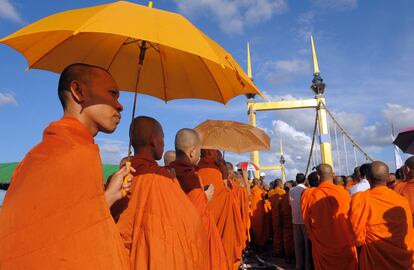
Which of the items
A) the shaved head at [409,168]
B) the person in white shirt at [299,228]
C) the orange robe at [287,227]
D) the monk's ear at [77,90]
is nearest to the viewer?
the monk's ear at [77,90]

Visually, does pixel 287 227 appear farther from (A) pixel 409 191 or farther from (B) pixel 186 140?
(B) pixel 186 140

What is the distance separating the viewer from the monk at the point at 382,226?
3.87 metres

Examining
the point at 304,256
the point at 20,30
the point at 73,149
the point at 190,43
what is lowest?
the point at 304,256

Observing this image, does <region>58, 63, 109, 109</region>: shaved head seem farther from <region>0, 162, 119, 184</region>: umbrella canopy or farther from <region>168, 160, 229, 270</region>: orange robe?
<region>0, 162, 119, 184</region>: umbrella canopy

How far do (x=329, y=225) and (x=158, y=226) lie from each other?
4.21 meters

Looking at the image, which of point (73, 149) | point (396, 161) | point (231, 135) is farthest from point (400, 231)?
point (396, 161)

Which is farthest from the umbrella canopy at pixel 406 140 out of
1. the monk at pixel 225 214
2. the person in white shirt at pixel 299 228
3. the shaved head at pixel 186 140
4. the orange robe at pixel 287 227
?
the orange robe at pixel 287 227

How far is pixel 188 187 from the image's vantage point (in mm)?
2861

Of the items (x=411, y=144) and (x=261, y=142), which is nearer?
(x=411, y=144)

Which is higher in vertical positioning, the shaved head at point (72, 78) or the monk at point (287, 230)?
the shaved head at point (72, 78)

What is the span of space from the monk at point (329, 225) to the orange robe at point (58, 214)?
456cm

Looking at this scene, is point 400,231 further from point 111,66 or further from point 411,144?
point 111,66

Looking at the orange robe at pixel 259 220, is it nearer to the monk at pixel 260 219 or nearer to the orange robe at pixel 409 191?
the monk at pixel 260 219

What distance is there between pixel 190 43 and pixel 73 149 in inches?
33.8
